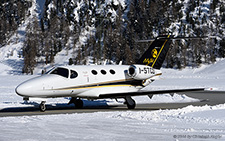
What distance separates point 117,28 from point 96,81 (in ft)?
452

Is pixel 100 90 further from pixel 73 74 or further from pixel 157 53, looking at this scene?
pixel 157 53

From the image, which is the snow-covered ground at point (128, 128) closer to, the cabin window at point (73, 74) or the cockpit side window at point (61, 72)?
the cockpit side window at point (61, 72)

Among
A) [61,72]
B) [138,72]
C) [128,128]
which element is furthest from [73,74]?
[128,128]

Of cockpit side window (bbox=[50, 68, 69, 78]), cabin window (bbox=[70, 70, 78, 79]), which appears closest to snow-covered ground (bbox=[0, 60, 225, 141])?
cockpit side window (bbox=[50, 68, 69, 78])

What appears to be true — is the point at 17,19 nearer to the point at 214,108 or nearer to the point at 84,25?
the point at 84,25

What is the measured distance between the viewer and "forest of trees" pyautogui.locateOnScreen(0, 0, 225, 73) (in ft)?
410

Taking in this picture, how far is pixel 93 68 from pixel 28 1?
18698 centimetres

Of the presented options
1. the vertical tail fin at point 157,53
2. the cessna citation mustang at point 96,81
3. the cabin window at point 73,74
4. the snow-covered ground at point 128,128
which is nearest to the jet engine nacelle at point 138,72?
the cessna citation mustang at point 96,81

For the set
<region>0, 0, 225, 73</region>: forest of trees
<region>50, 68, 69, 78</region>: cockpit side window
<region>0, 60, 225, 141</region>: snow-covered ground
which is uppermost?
<region>0, 0, 225, 73</region>: forest of trees

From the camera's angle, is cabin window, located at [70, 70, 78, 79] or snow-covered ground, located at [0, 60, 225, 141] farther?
cabin window, located at [70, 70, 78, 79]

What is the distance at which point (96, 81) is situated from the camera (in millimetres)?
16891

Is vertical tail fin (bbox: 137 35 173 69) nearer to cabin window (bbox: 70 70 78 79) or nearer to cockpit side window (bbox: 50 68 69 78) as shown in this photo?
cabin window (bbox: 70 70 78 79)

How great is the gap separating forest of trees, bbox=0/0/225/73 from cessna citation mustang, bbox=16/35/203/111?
94.8m

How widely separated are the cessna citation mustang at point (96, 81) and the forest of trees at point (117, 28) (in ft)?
311
